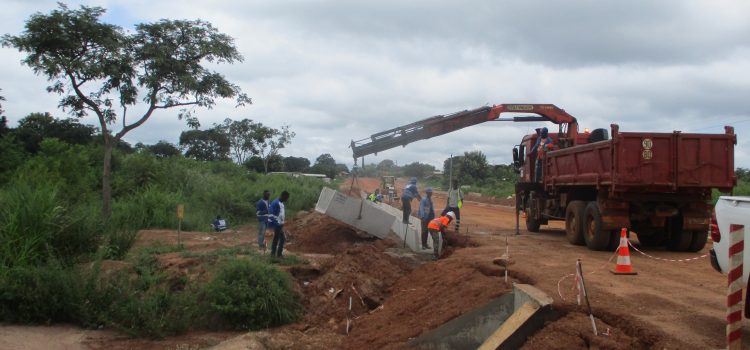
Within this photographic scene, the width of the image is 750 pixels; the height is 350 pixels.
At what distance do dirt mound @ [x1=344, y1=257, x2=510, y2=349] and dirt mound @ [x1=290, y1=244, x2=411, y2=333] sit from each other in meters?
0.38

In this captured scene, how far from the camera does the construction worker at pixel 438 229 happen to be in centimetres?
1212

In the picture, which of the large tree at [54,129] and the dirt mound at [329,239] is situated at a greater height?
the large tree at [54,129]

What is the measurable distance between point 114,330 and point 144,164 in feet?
64.3

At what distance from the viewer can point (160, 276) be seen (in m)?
11.6

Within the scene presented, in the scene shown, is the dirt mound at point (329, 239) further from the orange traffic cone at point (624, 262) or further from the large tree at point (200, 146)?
the large tree at point (200, 146)

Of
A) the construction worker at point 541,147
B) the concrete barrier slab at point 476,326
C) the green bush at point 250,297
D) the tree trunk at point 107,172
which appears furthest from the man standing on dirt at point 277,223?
the construction worker at point 541,147

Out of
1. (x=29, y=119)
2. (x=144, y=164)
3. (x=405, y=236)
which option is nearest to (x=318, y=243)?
(x=405, y=236)

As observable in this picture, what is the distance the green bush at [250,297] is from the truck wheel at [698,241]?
25.4 ft

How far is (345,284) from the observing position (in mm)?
11172

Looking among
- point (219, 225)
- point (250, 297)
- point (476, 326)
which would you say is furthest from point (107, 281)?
point (219, 225)

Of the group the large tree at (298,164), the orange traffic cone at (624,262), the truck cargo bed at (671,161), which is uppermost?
the large tree at (298,164)

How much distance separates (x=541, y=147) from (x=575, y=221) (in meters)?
3.11

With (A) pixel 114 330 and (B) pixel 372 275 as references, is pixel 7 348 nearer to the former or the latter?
(A) pixel 114 330

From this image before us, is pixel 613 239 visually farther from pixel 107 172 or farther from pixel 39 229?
pixel 107 172
